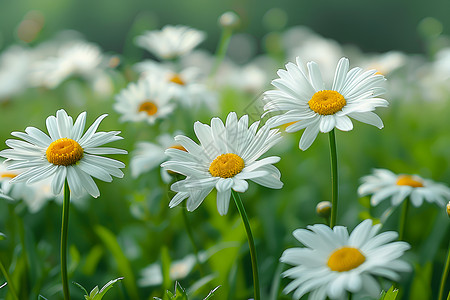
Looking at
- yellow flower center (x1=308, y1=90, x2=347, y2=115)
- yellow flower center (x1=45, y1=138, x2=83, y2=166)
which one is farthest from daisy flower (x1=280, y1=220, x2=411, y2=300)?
yellow flower center (x1=45, y1=138, x2=83, y2=166)

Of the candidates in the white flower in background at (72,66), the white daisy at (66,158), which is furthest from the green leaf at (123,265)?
the white flower in background at (72,66)

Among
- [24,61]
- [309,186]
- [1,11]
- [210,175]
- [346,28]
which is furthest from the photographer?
→ [346,28]

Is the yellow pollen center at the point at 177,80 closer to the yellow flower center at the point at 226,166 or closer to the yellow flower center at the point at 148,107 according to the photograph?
the yellow flower center at the point at 148,107

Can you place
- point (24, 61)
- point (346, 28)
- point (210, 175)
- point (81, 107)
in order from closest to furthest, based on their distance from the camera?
point (210, 175) → point (81, 107) → point (24, 61) → point (346, 28)

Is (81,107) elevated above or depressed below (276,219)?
above

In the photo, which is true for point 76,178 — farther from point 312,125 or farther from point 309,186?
point 309,186

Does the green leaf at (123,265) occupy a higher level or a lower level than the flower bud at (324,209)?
lower

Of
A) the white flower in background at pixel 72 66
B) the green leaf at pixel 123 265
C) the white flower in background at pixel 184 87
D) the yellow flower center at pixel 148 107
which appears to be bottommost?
the green leaf at pixel 123 265

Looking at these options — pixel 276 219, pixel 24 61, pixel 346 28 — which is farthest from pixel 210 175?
pixel 346 28

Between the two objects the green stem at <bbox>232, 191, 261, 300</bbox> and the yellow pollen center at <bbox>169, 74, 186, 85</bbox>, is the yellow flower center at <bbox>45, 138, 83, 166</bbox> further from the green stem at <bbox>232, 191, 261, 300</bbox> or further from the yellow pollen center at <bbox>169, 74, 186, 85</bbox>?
the yellow pollen center at <bbox>169, 74, 186, 85</bbox>
